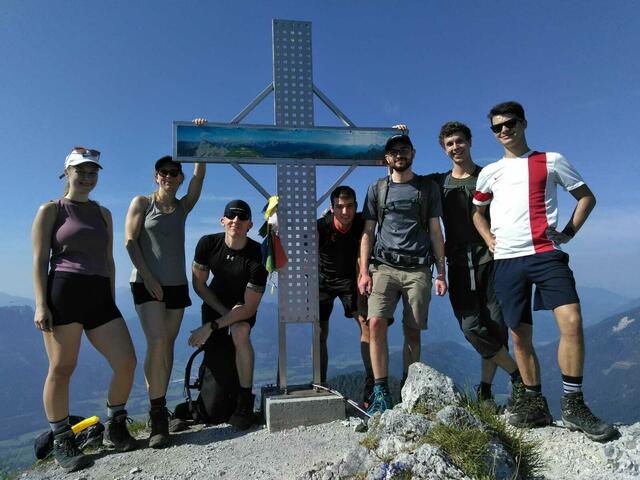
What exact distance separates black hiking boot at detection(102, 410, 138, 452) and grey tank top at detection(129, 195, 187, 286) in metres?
1.77

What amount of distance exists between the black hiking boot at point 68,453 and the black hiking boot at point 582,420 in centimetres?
539

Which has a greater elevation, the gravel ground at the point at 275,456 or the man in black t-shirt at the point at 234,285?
the man in black t-shirt at the point at 234,285

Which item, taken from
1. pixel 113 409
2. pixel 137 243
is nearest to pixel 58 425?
pixel 113 409

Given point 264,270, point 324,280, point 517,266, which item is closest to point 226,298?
point 264,270

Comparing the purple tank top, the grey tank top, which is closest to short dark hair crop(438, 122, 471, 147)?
the grey tank top

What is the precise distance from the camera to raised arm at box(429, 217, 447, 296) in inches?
215

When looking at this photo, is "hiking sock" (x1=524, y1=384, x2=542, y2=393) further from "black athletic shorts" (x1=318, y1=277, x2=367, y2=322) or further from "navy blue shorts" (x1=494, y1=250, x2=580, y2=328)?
"black athletic shorts" (x1=318, y1=277, x2=367, y2=322)

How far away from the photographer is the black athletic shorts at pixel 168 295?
5.52 meters

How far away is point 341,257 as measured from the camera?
6629 millimetres

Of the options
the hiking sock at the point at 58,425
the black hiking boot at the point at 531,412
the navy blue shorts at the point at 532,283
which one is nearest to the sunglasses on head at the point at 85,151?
the hiking sock at the point at 58,425

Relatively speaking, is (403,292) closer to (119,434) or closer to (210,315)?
(210,315)

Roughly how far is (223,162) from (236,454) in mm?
3890

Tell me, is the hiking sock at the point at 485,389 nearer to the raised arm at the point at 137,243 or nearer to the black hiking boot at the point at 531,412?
the black hiking boot at the point at 531,412

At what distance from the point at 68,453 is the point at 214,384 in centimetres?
187
